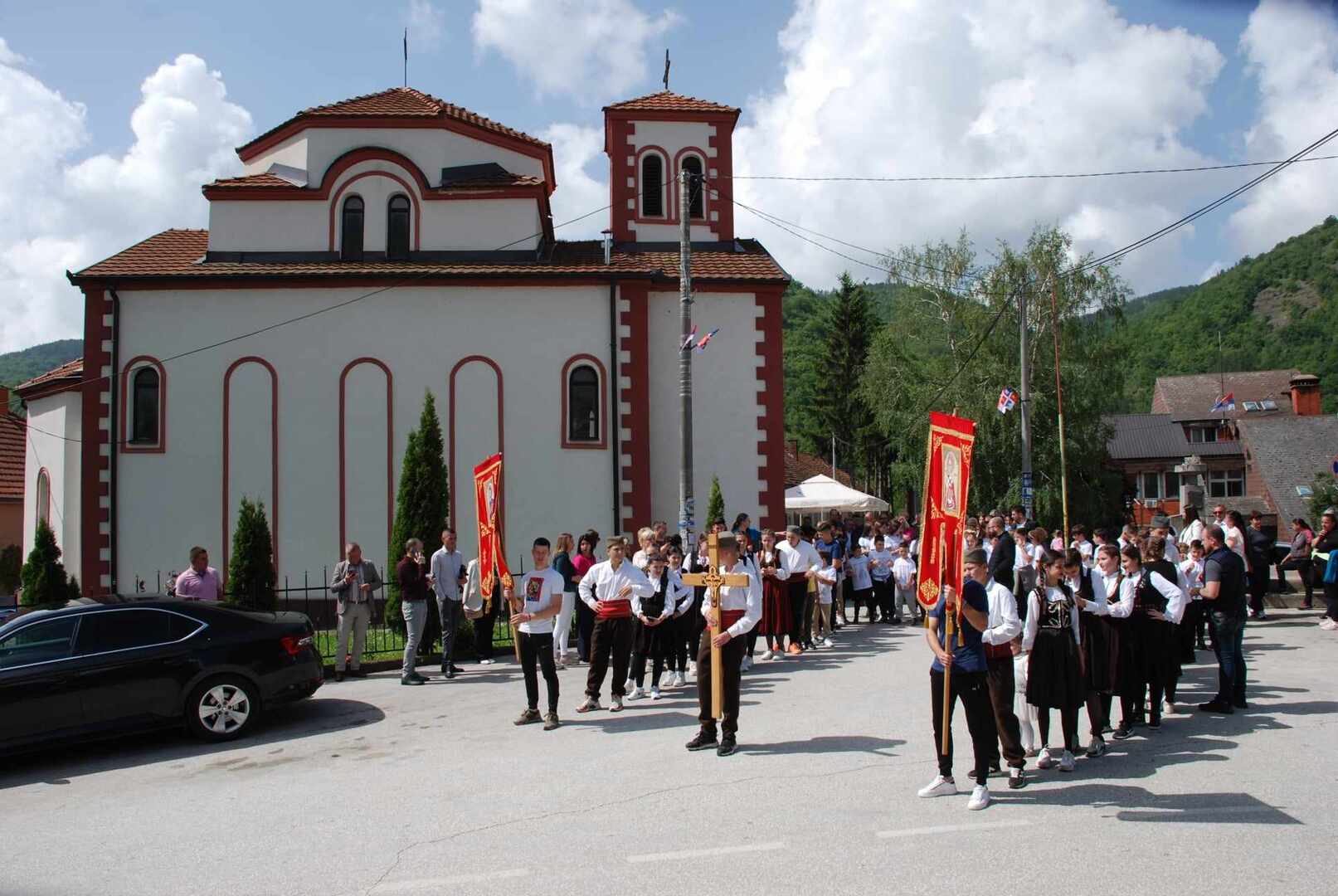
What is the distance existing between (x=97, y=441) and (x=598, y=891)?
65.2ft

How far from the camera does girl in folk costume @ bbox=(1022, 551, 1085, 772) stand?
7.75m

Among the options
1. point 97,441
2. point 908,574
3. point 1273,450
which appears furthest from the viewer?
point 1273,450

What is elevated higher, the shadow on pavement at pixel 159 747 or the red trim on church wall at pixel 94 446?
the red trim on church wall at pixel 94 446

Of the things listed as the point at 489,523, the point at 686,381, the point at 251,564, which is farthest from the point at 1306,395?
the point at 489,523

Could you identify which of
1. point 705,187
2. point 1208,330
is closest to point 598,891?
point 705,187

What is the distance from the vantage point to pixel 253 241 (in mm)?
23000

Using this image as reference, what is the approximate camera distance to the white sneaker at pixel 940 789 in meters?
7.07

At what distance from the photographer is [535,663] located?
400 inches

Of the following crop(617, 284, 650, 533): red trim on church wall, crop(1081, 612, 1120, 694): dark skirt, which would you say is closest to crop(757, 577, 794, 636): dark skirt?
crop(1081, 612, 1120, 694): dark skirt

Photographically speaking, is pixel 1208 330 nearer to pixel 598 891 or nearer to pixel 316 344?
pixel 316 344

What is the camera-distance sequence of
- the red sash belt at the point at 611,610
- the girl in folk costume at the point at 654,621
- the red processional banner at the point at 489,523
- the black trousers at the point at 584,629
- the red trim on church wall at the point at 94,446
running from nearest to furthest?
1. the red sash belt at the point at 611,610
2. the red processional banner at the point at 489,523
3. the girl in folk costume at the point at 654,621
4. the black trousers at the point at 584,629
5. the red trim on church wall at the point at 94,446

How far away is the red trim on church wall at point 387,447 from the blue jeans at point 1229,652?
52.9ft

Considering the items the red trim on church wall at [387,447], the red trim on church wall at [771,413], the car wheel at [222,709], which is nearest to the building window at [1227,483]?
the red trim on church wall at [771,413]

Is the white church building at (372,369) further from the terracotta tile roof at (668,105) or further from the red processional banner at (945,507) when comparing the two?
the red processional banner at (945,507)
